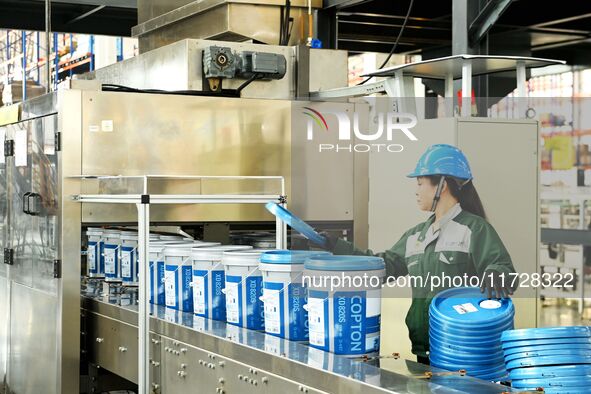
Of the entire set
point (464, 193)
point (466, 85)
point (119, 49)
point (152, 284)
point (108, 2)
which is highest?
point (119, 49)

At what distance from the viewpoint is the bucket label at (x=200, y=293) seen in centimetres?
321

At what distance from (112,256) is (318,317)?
6.48 feet

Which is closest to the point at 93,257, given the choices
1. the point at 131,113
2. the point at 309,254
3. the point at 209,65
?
the point at 131,113

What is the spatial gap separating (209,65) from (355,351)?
2.15 meters

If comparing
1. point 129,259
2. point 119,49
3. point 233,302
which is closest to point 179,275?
point 233,302

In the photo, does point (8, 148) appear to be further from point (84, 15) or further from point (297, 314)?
point (84, 15)

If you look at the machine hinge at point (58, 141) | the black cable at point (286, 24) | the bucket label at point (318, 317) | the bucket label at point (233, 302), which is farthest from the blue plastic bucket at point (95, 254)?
the bucket label at point (318, 317)

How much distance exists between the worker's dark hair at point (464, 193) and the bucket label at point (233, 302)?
896mm

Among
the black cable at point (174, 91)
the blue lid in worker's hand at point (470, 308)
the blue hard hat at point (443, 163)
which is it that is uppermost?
the black cable at point (174, 91)

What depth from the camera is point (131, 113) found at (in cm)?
405

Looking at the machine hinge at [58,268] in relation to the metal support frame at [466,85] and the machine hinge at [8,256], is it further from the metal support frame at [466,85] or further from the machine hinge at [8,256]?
the metal support frame at [466,85]

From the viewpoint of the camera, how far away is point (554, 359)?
198cm

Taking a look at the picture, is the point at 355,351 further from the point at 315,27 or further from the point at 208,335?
the point at 315,27

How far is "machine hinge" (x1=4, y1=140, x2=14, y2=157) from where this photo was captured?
4.64m
